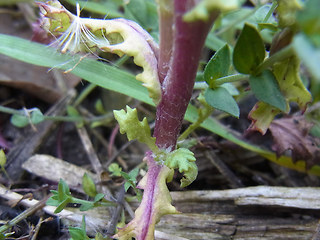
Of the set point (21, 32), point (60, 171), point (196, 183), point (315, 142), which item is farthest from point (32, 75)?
point (315, 142)

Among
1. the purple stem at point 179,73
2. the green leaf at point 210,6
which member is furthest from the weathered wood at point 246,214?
the green leaf at point 210,6

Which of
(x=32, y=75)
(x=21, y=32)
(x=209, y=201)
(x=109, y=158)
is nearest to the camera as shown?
(x=209, y=201)

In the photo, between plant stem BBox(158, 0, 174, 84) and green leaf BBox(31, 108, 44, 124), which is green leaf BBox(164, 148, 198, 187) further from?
green leaf BBox(31, 108, 44, 124)

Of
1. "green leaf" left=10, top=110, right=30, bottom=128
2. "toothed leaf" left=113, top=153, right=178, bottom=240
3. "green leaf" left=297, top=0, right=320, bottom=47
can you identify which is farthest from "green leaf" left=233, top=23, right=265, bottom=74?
"green leaf" left=10, top=110, right=30, bottom=128

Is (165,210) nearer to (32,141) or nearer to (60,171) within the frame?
(60,171)

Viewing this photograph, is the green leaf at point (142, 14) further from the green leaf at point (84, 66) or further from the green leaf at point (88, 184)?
the green leaf at point (88, 184)

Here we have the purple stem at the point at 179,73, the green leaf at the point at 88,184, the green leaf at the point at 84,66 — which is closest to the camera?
the purple stem at the point at 179,73

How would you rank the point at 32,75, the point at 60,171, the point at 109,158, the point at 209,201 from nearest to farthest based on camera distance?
the point at 209,201 < the point at 60,171 < the point at 109,158 < the point at 32,75

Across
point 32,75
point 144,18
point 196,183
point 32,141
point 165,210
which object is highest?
point 144,18
